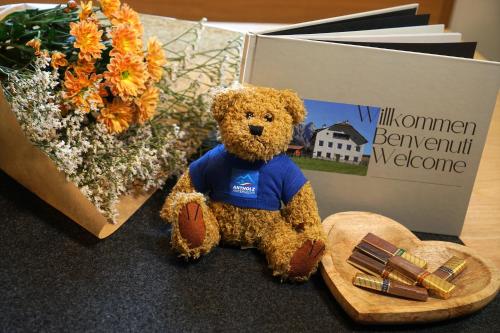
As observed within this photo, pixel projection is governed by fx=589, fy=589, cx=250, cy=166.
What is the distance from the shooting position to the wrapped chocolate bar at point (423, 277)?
87 cm

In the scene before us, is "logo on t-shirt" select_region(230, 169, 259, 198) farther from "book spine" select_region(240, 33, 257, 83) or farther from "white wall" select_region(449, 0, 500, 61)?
"white wall" select_region(449, 0, 500, 61)

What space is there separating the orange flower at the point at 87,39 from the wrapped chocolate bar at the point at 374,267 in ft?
1.70

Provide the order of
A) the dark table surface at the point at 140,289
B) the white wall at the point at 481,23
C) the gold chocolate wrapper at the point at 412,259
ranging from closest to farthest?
1. the dark table surface at the point at 140,289
2. the gold chocolate wrapper at the point at 412,259
3. the white wall at the point at 481,23

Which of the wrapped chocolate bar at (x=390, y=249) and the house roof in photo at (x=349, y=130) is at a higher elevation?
the house roof in photo at (x=349, y=130)

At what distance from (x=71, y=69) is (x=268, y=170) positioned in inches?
14.4

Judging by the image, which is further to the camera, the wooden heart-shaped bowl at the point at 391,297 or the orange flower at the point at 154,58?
the orange flower at the point at 154,58

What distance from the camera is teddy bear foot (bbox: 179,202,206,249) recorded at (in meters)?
0.89

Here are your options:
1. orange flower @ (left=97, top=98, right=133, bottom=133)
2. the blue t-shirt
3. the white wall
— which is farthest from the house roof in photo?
the white wall

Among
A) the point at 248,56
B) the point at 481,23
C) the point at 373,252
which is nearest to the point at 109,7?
the point at 248,56

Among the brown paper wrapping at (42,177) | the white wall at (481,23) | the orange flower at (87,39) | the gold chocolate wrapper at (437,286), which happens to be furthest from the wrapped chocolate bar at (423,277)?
the white wall at (481,23)

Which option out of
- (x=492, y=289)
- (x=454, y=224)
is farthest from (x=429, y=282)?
(x=454, y=224)

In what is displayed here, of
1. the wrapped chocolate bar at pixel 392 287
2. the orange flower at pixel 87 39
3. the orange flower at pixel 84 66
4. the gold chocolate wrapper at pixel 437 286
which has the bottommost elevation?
the wrapped chocolate bar at pixel 392 287

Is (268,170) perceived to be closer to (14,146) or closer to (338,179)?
(338,179)

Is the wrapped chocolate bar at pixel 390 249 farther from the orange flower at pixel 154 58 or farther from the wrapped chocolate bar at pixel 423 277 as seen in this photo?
the orange flower at pixel 154 58
